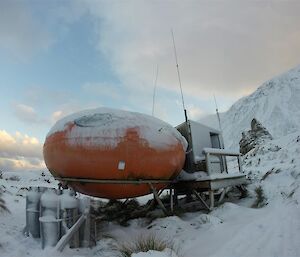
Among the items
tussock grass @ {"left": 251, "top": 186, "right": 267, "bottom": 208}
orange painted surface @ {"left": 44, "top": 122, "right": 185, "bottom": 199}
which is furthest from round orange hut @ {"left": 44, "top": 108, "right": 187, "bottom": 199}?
tussock grass @ {"left": 251, "top": 186, "right": 267, "bottom": 208}

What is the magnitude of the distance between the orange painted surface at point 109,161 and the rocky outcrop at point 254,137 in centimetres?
1389

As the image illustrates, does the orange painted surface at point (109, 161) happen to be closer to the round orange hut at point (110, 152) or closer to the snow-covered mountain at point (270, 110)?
the round orange hut at point (110, 152)

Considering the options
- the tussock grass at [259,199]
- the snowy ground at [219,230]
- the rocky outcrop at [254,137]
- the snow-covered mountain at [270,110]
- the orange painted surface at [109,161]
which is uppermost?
the snow-covered mountain at [270,110]

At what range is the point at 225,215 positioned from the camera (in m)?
8.27

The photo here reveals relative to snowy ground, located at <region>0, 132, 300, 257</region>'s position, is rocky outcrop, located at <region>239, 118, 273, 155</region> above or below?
above

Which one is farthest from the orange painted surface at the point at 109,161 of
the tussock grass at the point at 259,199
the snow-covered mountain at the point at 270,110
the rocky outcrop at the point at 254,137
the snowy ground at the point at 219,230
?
the snow-covered mountain at the point at 270,110

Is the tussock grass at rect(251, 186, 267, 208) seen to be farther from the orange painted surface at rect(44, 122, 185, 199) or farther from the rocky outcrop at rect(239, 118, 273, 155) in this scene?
the rocky outcrop at rect(239, 118, 273, 155)

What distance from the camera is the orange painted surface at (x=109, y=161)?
751 cm

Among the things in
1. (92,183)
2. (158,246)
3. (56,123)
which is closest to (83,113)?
(56,123)

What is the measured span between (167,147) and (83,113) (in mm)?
2219

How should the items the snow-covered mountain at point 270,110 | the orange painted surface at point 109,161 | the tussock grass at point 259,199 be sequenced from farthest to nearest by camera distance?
the snow-covered mountain at point 270,110 < the tussock grass at point 259,199 < the orange painted surface at point 109,161

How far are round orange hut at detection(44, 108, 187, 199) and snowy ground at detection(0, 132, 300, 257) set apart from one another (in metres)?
1.08

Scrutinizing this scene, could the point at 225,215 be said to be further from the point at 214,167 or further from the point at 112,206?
the point at 112,206

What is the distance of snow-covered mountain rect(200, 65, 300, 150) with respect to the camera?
43125 millimetres
